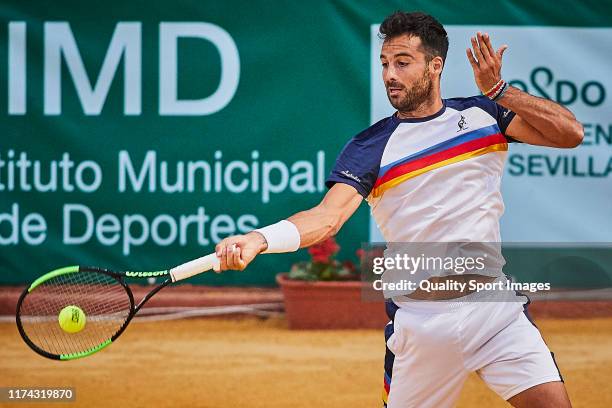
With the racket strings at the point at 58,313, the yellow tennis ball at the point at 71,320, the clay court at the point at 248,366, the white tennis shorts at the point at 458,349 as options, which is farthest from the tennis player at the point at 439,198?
the racket strings at the point at 58,313

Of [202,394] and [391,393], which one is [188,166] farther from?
[391,393]

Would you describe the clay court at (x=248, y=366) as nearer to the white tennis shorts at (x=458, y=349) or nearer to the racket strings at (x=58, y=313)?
the racket strings at (x=58, y=313)

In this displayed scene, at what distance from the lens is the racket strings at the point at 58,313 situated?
5712 mm

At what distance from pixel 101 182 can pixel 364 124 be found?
1944 millimetres

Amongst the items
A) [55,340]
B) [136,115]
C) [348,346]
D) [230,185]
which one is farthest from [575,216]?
[55,340]

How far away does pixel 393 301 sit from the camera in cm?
366

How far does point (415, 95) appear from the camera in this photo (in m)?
3.66

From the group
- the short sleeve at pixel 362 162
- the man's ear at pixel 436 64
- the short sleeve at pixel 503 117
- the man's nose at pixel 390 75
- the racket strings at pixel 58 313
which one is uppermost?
the man's ear at pixel 436 64

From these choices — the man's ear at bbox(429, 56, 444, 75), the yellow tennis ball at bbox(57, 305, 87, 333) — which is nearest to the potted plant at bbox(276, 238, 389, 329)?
the yellow tennis ball at bbox(57, 305, 87, 333)

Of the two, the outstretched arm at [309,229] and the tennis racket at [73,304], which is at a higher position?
the outstretched arm at [309,229]

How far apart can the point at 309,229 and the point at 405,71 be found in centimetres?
70

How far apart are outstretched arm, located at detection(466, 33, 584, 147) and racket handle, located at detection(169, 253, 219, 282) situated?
3.55 ft

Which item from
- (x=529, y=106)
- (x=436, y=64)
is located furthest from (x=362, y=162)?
(x=529, y=106)

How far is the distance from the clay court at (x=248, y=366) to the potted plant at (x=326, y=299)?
11 centimetres
